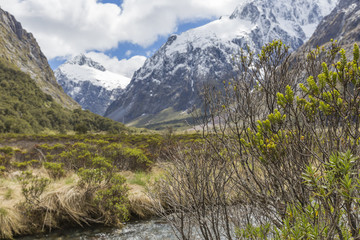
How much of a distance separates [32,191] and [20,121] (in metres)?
47.4

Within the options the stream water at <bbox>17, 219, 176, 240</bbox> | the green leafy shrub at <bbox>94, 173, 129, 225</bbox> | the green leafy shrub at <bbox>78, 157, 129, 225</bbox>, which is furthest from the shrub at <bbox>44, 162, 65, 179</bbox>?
the stream water at <bbox>17, 219, 176, 240</bbox>

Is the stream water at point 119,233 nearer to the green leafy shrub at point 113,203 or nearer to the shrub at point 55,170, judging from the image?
the green leafy shrub at point 113,203

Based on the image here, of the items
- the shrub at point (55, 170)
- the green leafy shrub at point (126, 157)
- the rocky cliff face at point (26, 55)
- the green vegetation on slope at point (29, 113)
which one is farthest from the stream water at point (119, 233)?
the rocky cliff face at point (26, 55)

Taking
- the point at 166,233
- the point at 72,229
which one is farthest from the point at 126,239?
the point at 72,229

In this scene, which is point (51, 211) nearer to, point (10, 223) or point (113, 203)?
point (10, 223)

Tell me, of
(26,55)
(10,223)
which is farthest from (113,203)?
(26,55)

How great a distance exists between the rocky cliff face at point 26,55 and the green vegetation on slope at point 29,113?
26.5m

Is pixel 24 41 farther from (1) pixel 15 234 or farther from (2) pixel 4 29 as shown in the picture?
(1) pixel 15 234

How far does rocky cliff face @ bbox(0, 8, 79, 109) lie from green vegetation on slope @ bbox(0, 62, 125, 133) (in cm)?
2647

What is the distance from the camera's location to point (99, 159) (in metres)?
10.1

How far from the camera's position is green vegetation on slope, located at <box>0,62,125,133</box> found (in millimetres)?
47406

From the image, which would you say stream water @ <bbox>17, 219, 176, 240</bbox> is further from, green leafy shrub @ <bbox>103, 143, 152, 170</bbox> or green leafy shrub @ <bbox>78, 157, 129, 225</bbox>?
green leafy shrub @ <bbox>103, 143, 152, 170</bbox>

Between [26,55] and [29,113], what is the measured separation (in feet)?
278

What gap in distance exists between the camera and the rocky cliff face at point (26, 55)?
102562mm
